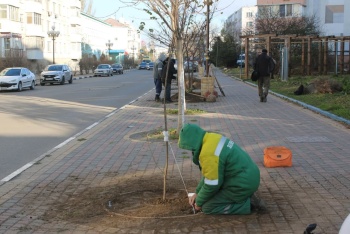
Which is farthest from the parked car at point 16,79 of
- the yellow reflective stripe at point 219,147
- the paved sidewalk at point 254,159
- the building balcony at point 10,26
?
the yellow reflective stripe at point 219,147

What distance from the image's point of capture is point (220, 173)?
15.9ft

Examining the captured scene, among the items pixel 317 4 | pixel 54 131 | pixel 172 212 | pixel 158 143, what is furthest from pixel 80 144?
pixel 317 4

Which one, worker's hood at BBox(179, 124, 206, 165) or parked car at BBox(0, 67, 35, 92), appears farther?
parked car at BBox(0, 67, 35, 92)

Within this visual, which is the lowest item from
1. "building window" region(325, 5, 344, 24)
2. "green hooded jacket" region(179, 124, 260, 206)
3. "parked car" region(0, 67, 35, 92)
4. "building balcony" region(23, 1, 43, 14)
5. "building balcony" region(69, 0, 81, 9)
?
"green hooded jacket" region(179, 124, 260, 206)

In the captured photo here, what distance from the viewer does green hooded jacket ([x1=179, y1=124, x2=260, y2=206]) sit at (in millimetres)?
4766

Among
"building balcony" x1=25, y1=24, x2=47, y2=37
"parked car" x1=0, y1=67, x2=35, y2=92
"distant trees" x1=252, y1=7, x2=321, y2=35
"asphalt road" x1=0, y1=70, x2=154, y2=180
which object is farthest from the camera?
"building balcony" x1=25, y1=24, x2=47, y2=37

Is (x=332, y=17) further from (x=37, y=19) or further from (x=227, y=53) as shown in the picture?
(x=37, y=19)

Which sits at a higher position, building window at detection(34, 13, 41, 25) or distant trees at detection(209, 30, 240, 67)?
building window at detection(34, 13, 41, 25)

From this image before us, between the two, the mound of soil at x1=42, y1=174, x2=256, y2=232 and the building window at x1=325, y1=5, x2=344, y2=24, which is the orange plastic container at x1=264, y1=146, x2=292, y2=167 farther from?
the building window at x1=325, y1=5, x2=344, y2=24

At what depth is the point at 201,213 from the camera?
17.0ft

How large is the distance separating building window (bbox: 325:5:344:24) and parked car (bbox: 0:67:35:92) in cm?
4033

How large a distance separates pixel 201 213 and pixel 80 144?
539cm

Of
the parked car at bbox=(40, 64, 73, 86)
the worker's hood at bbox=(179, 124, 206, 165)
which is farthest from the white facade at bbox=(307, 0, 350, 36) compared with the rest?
the worker's hood at bbox=(179, 124, 206, 165)

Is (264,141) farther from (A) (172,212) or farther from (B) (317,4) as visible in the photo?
(B) (317,4)
